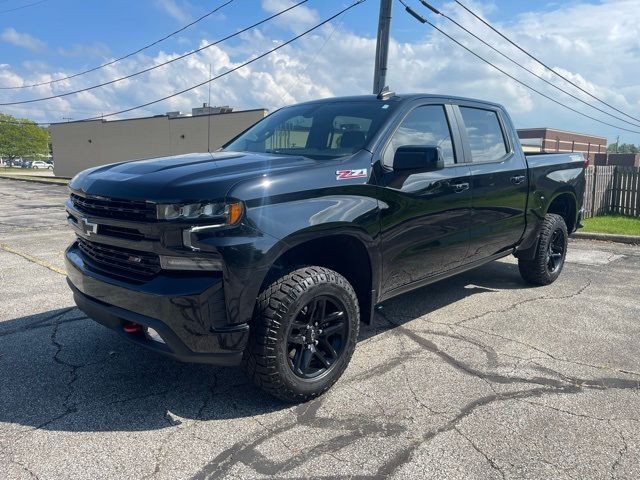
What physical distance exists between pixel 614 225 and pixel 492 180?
7.65m

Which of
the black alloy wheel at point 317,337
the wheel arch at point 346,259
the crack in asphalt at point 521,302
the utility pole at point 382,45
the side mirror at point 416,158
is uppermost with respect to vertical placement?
the utility pole at point 382,45

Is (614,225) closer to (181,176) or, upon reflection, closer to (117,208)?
(181,176)

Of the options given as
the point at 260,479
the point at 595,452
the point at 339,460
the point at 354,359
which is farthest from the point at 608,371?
the point at 260,479

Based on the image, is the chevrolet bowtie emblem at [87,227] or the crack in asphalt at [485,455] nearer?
the crack in asphalt at [485,455]

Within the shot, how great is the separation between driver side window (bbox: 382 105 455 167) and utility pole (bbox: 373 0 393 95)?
9043 mm

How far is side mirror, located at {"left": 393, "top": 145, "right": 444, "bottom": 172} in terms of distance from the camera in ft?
11.7

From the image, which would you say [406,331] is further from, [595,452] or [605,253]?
[605,253]

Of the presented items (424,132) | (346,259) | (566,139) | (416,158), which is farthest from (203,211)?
(566,139)

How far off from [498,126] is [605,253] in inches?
180

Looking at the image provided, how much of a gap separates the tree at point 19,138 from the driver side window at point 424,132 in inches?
3319

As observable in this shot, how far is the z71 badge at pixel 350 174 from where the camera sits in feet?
11.2

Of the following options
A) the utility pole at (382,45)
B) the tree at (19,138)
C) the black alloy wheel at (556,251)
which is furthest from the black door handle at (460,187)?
the tree at (19,138)

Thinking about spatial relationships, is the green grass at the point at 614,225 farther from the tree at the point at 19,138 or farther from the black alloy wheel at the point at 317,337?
the tree at the point at 19,138

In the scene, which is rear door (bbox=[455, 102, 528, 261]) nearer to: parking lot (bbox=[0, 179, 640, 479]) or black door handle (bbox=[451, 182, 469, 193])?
black door handle (bbox=[451, 182, 469, 193])
